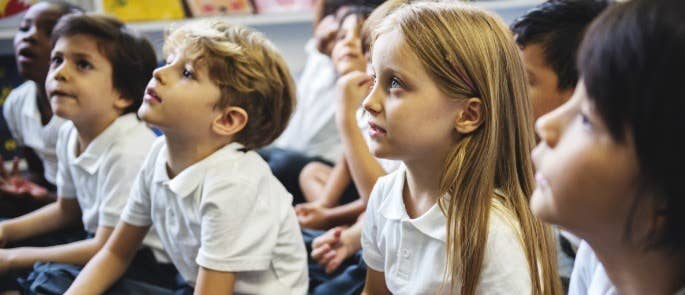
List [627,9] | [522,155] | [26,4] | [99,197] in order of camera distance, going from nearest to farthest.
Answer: [627,9] < [522,155] < [99,197] < [26,4]

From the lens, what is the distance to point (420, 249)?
884 mm

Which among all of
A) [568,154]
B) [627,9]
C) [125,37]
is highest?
[627,9]

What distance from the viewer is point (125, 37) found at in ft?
4.49

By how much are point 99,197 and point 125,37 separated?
0.36 metres

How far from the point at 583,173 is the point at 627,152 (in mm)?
41

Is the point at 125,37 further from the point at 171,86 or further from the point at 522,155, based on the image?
the point at 522,155

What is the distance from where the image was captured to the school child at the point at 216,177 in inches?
39.9

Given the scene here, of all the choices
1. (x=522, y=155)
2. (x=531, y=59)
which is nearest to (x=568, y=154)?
(x=522, y=155)

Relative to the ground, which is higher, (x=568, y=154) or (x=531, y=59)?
(x=568, y=154)

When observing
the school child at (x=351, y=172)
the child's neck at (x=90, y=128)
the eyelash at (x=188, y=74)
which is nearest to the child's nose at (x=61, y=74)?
the child's neck at (x=90, y=128)

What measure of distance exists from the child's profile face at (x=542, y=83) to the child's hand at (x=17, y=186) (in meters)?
1.29

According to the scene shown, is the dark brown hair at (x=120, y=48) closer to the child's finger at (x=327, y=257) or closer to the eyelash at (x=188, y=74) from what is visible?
the eyelash at (x=188, y=74)

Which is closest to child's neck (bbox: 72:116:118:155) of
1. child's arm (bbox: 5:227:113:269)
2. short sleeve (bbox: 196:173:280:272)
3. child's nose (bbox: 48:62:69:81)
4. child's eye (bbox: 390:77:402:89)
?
child's nose (bbox: 48:62:69:81)

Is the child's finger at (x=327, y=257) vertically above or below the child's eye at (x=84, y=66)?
below
